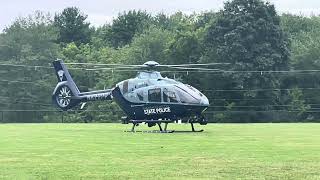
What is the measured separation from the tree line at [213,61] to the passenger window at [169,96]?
31434 mm

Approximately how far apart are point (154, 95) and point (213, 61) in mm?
33337

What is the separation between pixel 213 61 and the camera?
6750 centimetres

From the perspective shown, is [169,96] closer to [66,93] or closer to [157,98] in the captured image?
[157,98]

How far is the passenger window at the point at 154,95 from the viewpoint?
113ft


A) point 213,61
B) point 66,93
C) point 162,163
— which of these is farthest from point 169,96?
point 213,61

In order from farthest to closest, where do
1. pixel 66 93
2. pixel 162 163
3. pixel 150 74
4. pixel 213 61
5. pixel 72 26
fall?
pixel 72 26, pixel 213 61, pixel 66 93, pixel 150 74, pixel 162 163

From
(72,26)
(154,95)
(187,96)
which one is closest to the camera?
(187,96)

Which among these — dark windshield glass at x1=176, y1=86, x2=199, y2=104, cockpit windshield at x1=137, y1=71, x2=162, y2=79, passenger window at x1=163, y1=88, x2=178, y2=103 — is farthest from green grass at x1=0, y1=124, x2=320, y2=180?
cockpit windshield at x1=137, y1=71, x2=162, y2=79

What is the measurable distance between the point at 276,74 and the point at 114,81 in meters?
16.9

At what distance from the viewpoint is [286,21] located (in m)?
87.7

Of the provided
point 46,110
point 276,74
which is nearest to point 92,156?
point 276,74

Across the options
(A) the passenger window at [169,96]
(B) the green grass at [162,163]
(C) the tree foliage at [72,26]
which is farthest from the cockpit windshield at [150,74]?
(C) the tree foliage at [72,26]

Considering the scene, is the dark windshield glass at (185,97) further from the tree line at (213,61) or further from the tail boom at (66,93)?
the tree line at (213,61)

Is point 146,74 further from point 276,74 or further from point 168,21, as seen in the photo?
point 168,21
